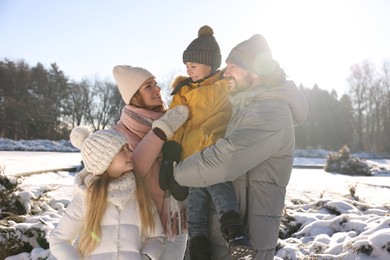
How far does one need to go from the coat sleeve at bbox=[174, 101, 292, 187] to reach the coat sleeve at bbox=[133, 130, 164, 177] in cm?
46

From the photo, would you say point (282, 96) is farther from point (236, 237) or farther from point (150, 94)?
point (150, 94)

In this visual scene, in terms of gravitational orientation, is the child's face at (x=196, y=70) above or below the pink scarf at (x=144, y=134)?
above

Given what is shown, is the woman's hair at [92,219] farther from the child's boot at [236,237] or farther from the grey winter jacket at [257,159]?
the child's boot at [236,237]

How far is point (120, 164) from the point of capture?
221 cm

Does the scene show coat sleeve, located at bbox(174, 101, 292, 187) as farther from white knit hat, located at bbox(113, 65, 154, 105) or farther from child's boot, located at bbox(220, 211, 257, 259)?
white knit hat, located at bbox(113, 65, 154, 105)

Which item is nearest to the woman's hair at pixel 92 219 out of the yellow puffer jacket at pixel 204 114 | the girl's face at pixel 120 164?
the girl's face at pixel 120 164

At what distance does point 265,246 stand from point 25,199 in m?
5.37

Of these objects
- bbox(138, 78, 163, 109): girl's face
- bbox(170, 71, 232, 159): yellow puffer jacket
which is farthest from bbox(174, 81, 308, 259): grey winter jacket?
bbox(138, 78, 163, 109): girl's face

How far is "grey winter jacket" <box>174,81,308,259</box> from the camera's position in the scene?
1.81 meters

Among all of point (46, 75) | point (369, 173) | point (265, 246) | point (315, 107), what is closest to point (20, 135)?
point (46, 75)

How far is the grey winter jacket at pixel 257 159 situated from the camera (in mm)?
1812

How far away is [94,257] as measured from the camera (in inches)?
81.6

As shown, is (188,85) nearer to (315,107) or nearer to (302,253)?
(302,253)

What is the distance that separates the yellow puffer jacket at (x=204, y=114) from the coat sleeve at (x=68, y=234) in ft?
2.29
